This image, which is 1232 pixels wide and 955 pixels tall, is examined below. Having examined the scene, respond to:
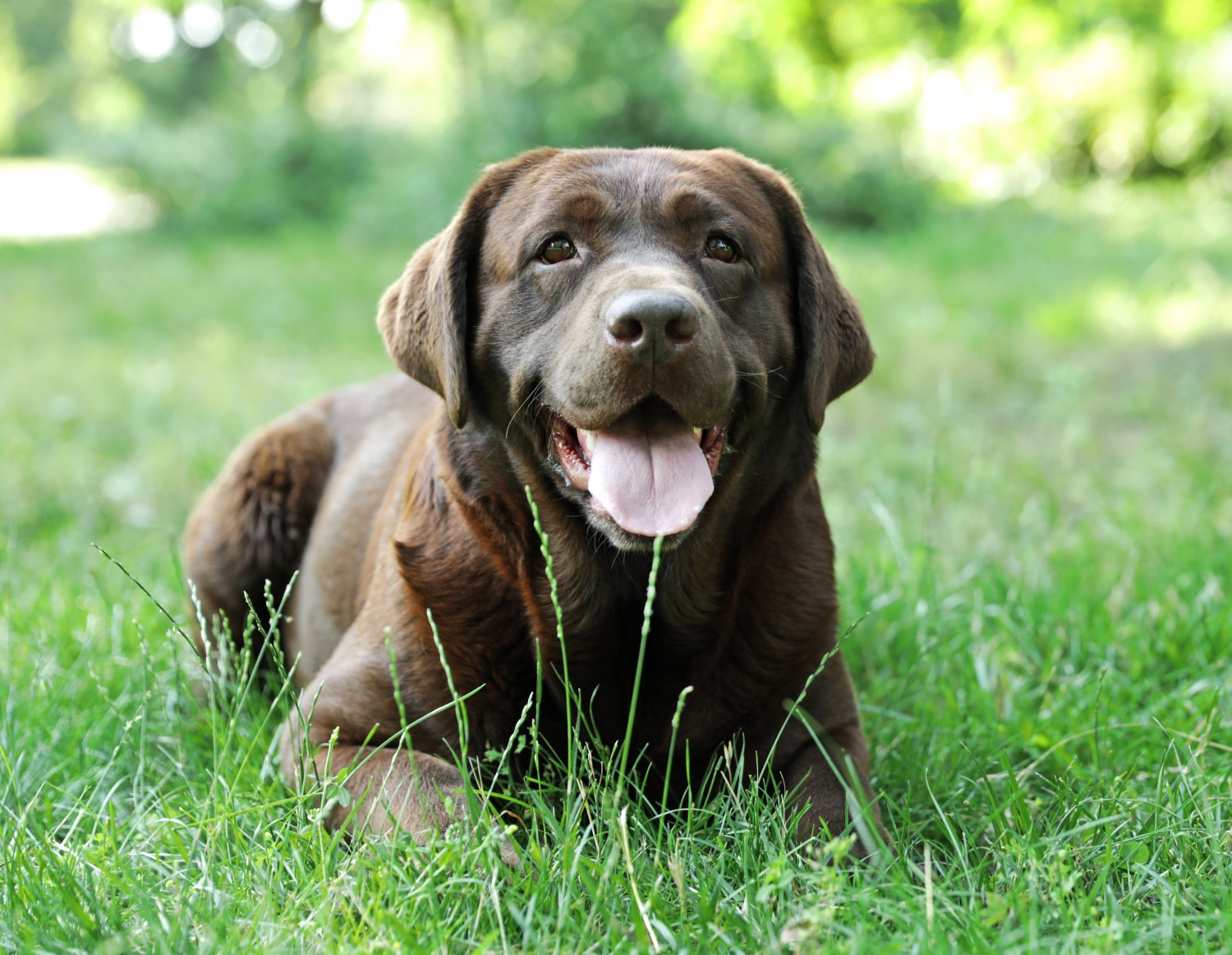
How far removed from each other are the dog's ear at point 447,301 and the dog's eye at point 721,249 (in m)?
0.48

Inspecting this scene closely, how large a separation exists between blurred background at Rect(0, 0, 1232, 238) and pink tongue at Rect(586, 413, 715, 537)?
372 inches

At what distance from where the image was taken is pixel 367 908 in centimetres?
194

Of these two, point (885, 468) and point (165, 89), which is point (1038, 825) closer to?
point (885, 468)

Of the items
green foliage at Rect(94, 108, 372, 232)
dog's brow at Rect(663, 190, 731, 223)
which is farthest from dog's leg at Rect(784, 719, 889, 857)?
green foliage at Rect(94, 108, 372, 232)

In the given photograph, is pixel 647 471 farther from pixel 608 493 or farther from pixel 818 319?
pixel 818 319

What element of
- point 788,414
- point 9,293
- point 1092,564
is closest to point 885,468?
point 1092,564

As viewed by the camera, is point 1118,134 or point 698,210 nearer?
point 698,210

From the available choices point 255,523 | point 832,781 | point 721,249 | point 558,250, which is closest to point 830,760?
point 832,781

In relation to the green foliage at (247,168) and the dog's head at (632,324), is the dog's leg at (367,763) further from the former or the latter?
the green foliage at (247,168)

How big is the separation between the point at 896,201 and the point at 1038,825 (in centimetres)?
1076

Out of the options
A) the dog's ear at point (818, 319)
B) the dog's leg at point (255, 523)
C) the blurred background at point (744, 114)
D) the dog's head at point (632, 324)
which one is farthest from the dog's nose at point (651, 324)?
the blurred background at point (744, 114)

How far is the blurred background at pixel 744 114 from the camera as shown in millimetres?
12094

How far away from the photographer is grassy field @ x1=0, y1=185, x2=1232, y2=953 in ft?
6.37

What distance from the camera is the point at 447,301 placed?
8.89 ft
